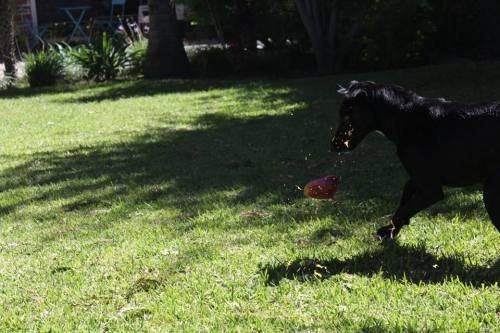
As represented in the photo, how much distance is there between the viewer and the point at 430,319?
329cm

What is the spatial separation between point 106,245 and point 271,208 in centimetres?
129

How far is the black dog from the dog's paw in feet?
0.28

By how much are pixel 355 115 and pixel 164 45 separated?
42.2ft

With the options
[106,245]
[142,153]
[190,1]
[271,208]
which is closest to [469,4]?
[190,1]

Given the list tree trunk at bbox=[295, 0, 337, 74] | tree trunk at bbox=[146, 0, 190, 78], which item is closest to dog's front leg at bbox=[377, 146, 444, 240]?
tree trunk at bbox=[295, 0, 337, 74]

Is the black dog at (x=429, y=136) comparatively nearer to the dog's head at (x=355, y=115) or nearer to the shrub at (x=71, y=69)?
the dog's head at (x=355, y=115)

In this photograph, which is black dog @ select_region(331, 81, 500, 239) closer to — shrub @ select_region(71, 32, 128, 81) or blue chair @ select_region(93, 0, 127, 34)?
shrub @ select_region(71, 32, 128, 81)

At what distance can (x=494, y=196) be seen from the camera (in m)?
3.75

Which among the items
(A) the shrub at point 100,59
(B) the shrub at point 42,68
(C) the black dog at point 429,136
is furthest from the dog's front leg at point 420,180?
(B) the shrub at point 42,68

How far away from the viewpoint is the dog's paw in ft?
14.4

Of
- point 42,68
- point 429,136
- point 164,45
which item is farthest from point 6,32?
point 429,136

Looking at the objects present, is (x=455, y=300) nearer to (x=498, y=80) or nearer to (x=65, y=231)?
(x=65, y=231)

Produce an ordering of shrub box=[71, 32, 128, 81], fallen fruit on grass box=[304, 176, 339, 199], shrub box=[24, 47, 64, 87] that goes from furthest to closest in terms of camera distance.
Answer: shrub box=[71, 32, 128, 81] → shrub box=[24, 47, 64, 87] → fallen fruit on grass box=[304, 176, 339, 199]

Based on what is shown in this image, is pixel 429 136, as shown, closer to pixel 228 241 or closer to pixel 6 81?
pixel 228 241
